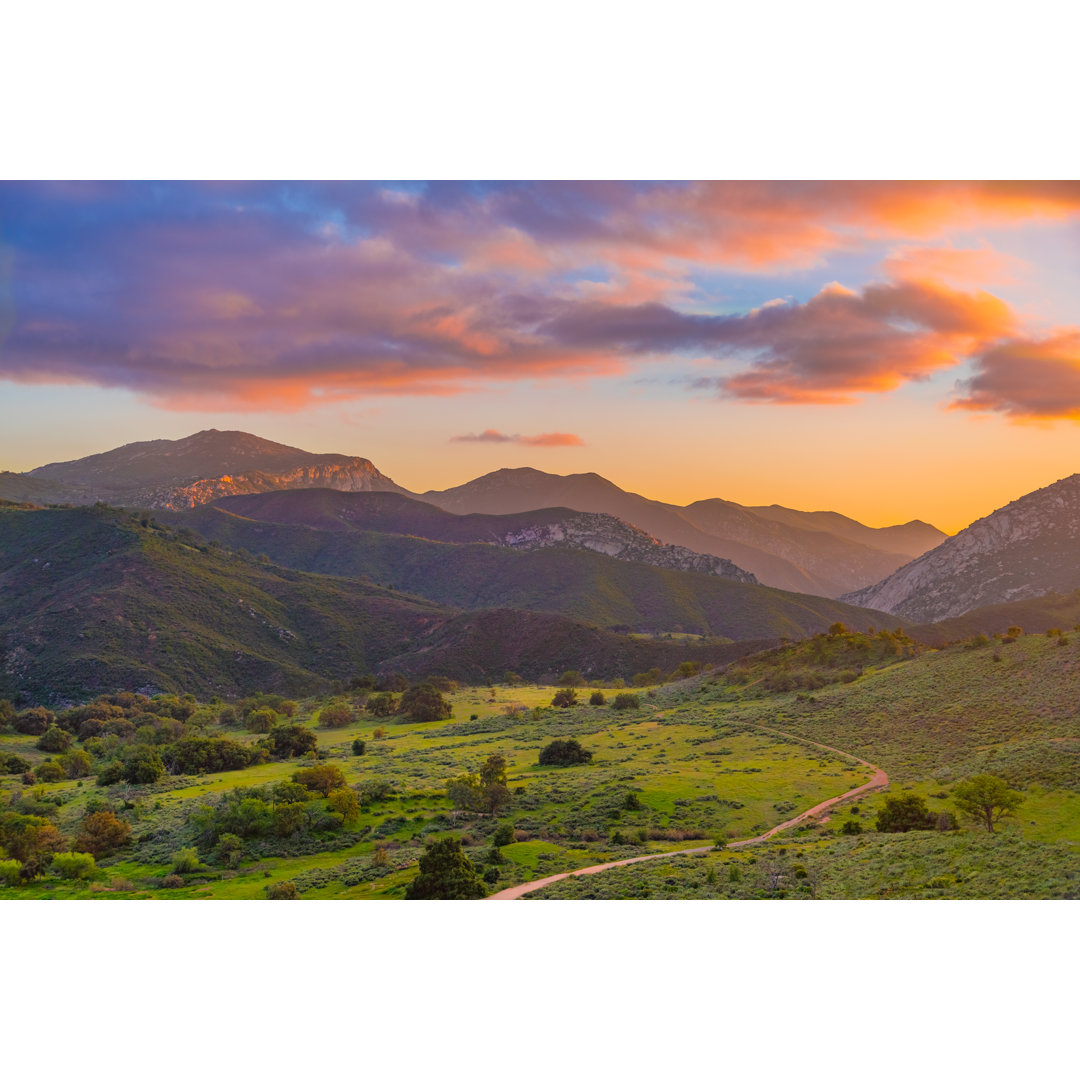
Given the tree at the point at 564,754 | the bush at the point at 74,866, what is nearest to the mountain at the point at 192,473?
the tree at the point at 564,754

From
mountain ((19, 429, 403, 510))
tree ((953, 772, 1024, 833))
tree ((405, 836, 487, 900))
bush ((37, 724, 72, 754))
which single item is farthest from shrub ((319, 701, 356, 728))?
mountain ((19, 429, 403, 510))

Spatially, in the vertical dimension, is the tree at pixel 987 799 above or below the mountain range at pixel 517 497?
below

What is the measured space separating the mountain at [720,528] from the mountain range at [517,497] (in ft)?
0.36

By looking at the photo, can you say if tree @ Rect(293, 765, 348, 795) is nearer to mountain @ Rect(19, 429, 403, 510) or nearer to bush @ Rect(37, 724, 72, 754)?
bush @ Rect(37, 724, 72, 754)

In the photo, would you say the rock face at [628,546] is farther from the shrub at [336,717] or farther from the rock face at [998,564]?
the shrub at [336,717]

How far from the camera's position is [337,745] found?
22734 millimetres

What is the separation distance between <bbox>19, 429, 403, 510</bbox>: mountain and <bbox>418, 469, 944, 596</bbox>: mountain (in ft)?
209

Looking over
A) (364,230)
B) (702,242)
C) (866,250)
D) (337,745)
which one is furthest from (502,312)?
(337,745)

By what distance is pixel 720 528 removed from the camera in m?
58.2

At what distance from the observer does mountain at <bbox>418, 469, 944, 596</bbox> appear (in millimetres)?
26156

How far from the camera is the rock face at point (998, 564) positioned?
48.0 m

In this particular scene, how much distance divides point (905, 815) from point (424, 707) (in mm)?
16889

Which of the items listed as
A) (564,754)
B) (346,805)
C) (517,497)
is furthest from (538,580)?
(346,805)

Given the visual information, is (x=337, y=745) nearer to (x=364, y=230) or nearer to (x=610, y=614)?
(x=364, y=230)
